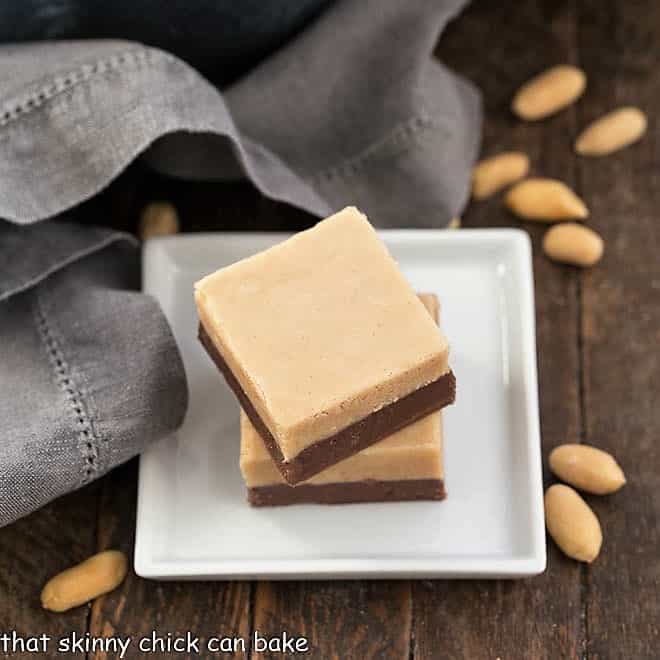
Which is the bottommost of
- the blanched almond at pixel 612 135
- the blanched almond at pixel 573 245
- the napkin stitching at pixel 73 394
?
the blanched almond at pixel 573 245

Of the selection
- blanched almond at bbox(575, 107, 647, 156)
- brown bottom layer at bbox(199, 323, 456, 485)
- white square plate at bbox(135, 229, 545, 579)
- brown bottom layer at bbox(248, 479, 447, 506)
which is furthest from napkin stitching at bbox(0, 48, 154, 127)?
blanched almond at bbox(575, 107, 647, 156)

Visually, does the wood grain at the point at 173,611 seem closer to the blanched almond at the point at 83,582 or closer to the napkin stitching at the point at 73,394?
the blanched almond at the point at 83,582

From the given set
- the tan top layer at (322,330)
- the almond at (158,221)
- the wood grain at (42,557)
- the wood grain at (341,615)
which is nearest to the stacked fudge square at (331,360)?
the tan top layer at (322,330)

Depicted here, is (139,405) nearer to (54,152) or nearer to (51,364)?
(51,364)

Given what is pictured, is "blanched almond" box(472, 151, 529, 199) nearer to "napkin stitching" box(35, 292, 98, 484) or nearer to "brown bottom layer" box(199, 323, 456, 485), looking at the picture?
"brown bottom layer" box(199, 323, 456, 485)

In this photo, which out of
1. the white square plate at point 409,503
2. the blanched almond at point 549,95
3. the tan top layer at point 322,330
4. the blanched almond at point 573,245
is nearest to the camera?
the tan top layer at point 322,330

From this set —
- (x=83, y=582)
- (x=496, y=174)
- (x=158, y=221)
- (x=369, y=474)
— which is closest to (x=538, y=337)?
(x=496, y=174)

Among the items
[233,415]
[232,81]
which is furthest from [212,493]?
[232,81]
